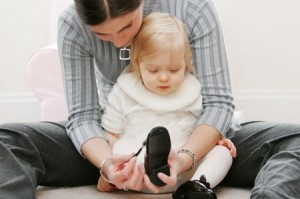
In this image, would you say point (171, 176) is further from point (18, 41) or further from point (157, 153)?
point (18, 41)

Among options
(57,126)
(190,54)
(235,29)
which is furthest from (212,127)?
(235,29)

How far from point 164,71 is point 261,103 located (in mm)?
1326

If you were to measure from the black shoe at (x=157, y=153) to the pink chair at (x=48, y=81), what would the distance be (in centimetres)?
90

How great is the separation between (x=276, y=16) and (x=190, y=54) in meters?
1.25

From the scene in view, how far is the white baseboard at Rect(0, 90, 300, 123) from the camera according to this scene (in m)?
2.45

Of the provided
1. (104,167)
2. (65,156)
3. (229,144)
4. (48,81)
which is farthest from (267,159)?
(48,81)

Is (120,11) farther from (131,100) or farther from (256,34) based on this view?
(256,34)

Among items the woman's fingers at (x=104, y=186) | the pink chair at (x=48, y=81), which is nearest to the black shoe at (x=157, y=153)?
the woman's fingers at (x=104, y=186)

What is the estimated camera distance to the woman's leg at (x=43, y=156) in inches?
46.4

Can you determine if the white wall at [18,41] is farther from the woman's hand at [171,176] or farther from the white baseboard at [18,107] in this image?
the woman's hand at [171,176]

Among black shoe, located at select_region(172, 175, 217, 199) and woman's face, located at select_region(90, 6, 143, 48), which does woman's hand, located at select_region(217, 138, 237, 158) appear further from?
woman's face, located at select_region(90, 6, 143, 48)

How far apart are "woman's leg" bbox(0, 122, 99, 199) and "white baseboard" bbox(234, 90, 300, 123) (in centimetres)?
125

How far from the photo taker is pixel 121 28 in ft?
3.85

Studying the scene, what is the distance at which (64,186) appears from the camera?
4.40 ft
